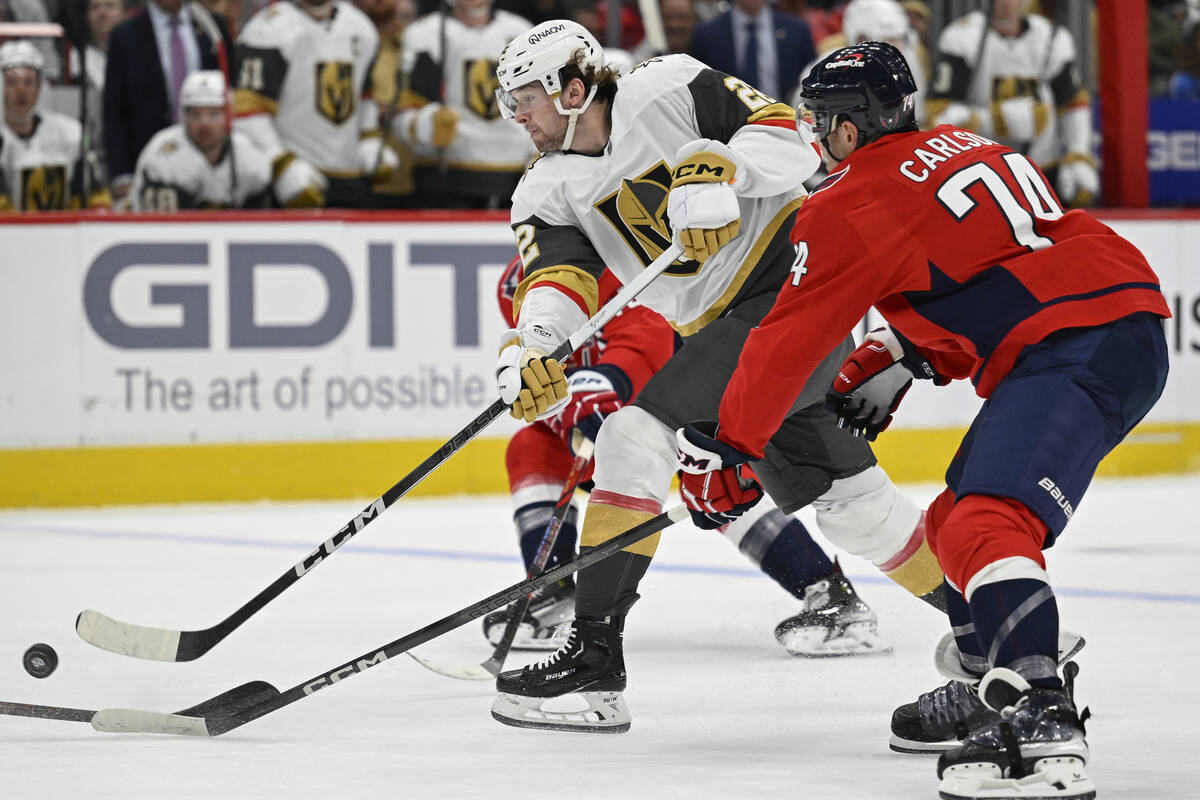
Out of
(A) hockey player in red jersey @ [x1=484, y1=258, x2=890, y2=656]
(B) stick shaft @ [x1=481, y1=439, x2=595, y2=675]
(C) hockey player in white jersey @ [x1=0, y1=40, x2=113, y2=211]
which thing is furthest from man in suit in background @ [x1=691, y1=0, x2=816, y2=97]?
(B) stick shaft @ [x1=481, y1=439, x2=595, y2=675]

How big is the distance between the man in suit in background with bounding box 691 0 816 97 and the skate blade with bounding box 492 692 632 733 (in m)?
4.46

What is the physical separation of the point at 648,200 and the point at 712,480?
708 millimetres

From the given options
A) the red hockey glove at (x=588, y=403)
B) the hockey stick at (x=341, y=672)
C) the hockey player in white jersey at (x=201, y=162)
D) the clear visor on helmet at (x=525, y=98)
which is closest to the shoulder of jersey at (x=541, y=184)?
the clear visor on helmet at (x=525, y=98)

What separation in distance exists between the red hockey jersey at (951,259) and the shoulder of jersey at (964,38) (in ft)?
16.7

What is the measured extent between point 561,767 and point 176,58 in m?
4.65

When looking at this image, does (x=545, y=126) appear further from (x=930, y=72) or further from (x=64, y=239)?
(x=930, y=72)

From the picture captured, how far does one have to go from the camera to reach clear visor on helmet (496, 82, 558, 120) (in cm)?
320

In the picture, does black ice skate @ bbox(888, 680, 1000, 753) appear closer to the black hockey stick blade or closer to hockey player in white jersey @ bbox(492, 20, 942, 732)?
hockey player in white jersey @ bbox(492, 20, 942, 732)

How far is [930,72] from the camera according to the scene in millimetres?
7602

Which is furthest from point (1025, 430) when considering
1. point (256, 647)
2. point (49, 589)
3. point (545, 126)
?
point (49, 589)

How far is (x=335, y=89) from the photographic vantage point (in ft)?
22.0

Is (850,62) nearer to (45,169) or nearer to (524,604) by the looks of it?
(524,604)

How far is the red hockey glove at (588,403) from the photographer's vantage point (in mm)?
3754

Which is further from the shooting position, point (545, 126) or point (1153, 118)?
point (1153, 118)
